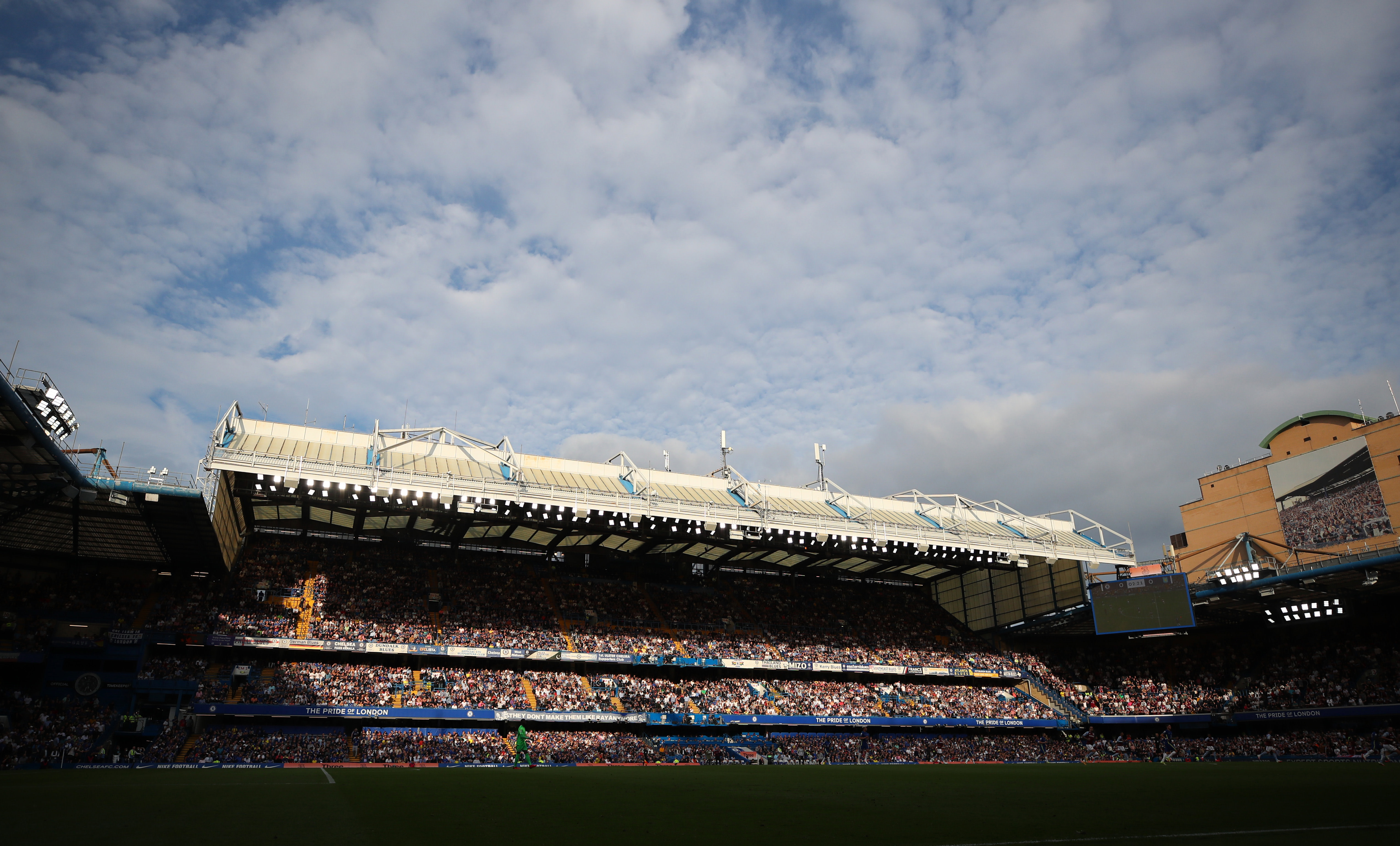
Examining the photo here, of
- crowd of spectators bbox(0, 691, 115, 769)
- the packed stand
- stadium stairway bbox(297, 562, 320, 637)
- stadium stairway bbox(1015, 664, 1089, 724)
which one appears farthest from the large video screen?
crowd of spectators bbox(0, 691, 115, 769)

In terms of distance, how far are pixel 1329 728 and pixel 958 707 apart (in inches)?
826

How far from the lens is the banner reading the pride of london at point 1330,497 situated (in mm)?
48000

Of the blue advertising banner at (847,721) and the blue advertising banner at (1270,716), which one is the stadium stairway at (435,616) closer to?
the blue advertising banner at (847,721)

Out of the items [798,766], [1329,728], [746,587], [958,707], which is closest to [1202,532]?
[1329,728]

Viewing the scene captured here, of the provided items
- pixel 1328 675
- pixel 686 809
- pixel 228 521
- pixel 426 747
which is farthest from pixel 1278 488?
pixel 228 521

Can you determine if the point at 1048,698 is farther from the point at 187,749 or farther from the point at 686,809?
the point at 187,749

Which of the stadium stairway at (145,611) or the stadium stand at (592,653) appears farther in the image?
the stadium stairway at (145,611)

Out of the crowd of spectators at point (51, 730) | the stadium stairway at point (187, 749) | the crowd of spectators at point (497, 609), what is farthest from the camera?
the crowd of spectators at point (497, 609)

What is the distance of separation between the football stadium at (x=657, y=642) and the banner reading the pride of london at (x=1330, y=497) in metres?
0.19

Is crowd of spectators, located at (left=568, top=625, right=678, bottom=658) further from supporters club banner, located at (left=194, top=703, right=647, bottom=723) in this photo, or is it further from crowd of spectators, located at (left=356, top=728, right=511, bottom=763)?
crowd of spectators, located at (left=356, top=728, right=511, bottom=763)

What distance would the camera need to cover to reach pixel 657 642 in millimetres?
49219

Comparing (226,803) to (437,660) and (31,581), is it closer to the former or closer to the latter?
(437,660)

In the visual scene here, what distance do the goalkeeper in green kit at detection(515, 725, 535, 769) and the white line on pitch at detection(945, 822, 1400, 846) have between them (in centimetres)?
2832

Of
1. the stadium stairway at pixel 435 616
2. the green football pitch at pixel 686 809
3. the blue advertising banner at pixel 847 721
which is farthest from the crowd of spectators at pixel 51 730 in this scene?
the blue advertising banner at pixel 847 721
